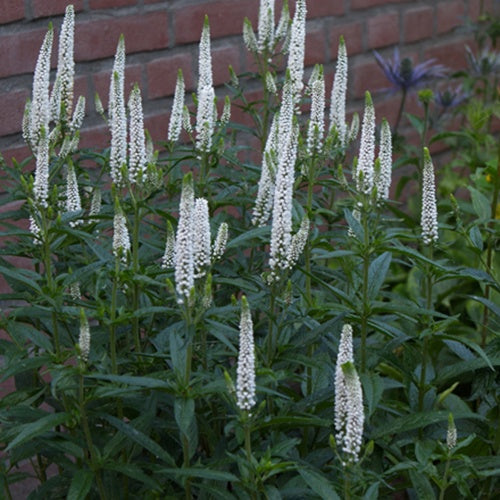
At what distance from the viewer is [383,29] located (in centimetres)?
407

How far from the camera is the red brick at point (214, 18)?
3.28 meters

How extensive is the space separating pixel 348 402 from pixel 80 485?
54 centimetres

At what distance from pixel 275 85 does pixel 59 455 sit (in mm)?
981

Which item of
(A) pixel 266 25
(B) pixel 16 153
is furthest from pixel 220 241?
(B) pixel 16 153

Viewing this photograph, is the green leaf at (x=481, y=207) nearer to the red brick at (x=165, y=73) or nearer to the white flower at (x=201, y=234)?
the white flower at (x=201, y=234)

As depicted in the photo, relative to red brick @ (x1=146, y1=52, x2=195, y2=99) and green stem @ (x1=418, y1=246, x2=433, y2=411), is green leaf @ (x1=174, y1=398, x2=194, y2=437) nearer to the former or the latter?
green stem @ (x1=418, y1=246, x2=433, y2=411)


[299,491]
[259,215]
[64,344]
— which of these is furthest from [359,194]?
[64,344]

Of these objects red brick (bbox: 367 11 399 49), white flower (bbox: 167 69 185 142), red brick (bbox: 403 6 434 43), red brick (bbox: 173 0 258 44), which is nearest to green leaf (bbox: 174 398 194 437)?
white flower (bbox: 167 69 185 142)

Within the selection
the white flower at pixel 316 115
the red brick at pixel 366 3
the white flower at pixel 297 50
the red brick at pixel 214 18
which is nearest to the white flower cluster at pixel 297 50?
the white flower at pixel 297 50

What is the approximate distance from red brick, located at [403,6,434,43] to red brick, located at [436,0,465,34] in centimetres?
6

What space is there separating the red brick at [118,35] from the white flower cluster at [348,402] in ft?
5.56

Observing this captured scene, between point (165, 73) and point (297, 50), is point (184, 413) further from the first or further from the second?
point (165, 73)

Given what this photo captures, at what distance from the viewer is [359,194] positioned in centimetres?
183

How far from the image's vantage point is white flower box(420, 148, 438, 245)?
6.04 ft
